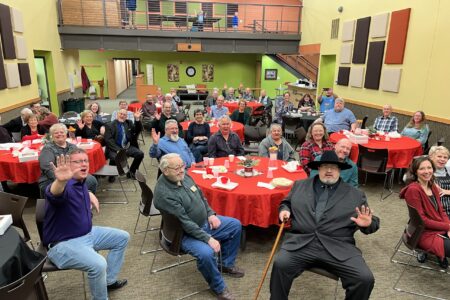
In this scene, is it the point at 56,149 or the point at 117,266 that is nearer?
the point at 117,266

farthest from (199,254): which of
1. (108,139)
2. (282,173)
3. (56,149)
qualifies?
(108,139)

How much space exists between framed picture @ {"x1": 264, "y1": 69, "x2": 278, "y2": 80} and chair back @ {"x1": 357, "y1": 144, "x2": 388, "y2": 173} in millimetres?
14847

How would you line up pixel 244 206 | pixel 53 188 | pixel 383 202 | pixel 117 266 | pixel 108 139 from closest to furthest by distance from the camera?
pixel 53 188
pixel 117 266
pixel 244 206
pixel 383 202
pixel 108 139

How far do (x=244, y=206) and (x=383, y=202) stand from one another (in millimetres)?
3353

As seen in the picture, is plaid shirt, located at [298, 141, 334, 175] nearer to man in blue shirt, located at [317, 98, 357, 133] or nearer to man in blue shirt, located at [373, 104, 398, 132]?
man in blue shirt, located at [317, 98, 357, 133]

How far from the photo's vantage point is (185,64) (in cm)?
1972

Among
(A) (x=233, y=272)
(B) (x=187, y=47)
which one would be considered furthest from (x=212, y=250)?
(B) (x=187, y=47)

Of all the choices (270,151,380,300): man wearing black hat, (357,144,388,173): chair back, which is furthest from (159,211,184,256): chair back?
(357,144,388,173): chair back

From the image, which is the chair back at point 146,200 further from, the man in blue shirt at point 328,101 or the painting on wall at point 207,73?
the painting on wall at point 207,73

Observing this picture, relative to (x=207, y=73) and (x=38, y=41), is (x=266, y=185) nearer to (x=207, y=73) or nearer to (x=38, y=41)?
(x=38, y=41)

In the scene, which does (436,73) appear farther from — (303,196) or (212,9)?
(212,9)

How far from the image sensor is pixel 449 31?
7.61 meters

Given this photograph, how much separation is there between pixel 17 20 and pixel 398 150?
1061 cm

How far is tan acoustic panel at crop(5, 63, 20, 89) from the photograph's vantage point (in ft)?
28.5
